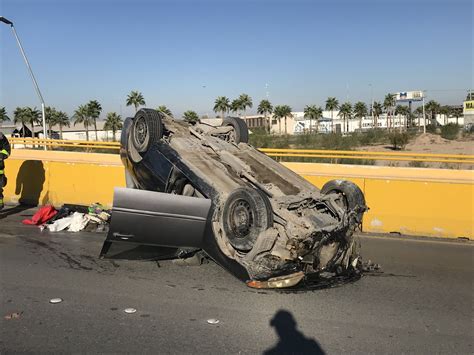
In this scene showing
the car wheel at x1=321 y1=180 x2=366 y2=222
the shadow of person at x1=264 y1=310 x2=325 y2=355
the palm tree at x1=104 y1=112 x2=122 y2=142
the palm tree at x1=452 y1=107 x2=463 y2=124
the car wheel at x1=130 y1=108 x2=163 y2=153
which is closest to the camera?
the shadow of person at x1=264 y1=310 x2=325 y2=355

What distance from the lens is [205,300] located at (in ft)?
14.6

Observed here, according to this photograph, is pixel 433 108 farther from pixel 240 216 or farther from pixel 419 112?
pixel 240 216

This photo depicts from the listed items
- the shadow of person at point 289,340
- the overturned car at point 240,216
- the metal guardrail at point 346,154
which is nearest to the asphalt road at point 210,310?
the shadow of person at point 289,340

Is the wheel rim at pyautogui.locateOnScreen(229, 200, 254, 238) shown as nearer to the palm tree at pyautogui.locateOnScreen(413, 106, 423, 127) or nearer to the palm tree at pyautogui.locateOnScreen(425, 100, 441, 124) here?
the palm tree at pyautogui.locateOnScreen(425, 100, 441, 124)

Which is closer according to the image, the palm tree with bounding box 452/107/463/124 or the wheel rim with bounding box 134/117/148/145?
the wheel rim with bounding box 134/117/148/145

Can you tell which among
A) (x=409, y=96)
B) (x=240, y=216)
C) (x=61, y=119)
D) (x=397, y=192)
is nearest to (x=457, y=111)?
(x=409, y=96)

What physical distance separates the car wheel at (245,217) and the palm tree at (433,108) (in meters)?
94.1

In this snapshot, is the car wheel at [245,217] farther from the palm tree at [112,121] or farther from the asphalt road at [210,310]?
the palm tree at [112,121]

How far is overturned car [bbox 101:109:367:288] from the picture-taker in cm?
451

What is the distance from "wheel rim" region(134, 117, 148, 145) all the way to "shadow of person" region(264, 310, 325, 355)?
3220mm

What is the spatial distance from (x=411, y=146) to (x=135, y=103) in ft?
148

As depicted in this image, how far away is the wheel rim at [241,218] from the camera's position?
4555 mm

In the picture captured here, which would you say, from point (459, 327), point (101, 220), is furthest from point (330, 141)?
point (459, 327)

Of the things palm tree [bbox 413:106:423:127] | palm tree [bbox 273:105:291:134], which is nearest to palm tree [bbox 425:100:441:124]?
palm tree [bbox 413:106:423:127]
